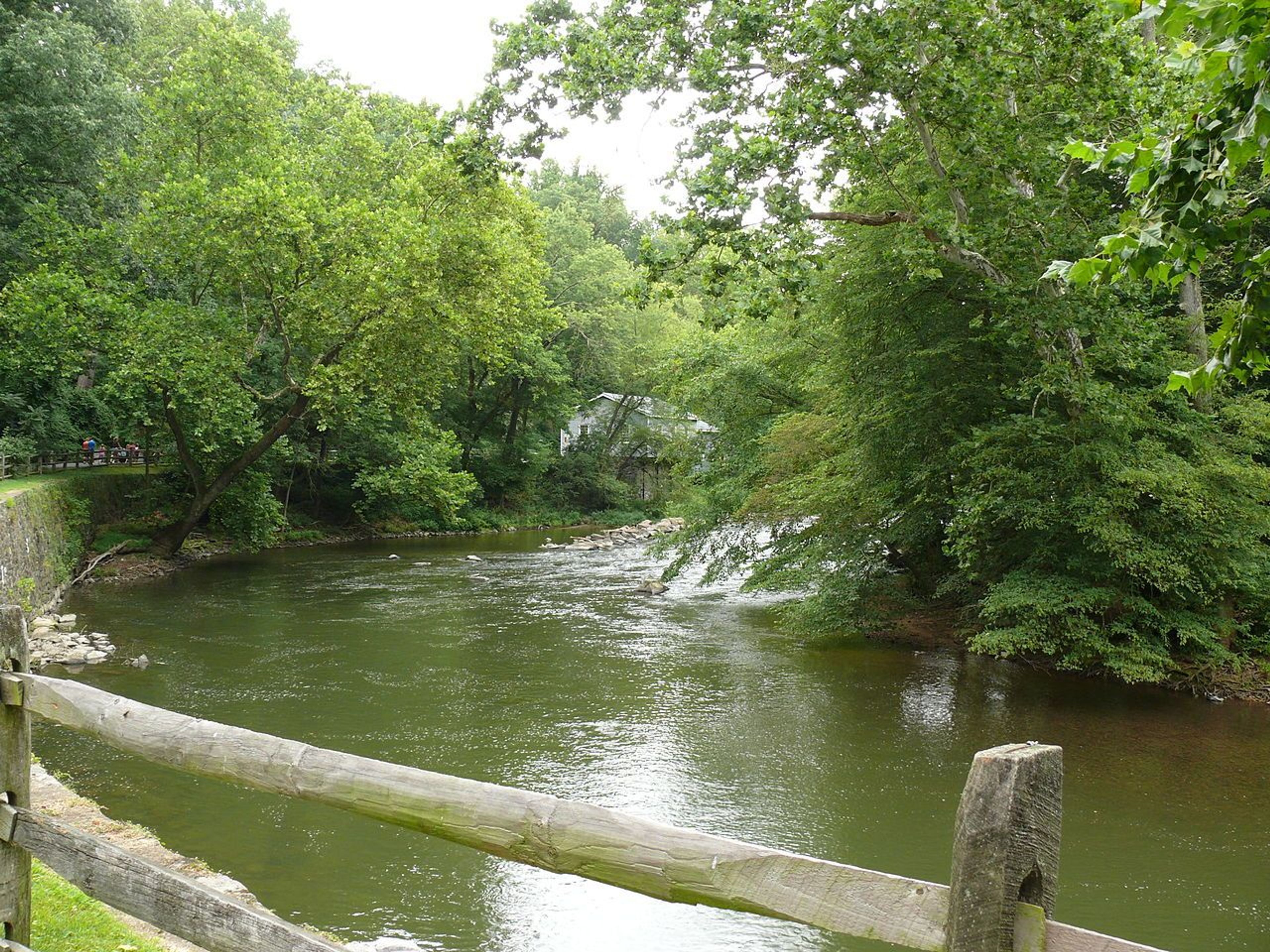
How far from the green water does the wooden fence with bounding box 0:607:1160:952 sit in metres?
3.03

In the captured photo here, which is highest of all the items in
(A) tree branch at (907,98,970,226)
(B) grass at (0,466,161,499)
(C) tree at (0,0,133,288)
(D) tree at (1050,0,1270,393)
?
(C) tree at (0,0,133,288)

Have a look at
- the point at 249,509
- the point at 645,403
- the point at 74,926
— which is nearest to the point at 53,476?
the point at 249,509

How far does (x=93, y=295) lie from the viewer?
2253 cm

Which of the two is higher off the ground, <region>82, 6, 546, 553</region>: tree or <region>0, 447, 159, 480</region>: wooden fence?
<region>82, 6, 546, 553</region>: tree

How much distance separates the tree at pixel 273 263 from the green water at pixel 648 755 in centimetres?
667

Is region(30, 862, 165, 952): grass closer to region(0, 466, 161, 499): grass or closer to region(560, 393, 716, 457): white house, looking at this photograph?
region(0, 466, 161, 499): grass

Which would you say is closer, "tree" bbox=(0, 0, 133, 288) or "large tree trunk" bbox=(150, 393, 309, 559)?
"tree" bbox=(0, 0, 133, 288)

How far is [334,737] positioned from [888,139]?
10491mm

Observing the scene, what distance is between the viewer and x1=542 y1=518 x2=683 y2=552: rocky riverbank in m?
32.2

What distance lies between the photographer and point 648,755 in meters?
10.3

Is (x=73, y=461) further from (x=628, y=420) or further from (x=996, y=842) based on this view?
(x=996, y=842)

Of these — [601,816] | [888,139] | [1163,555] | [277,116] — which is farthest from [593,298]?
[601,816]

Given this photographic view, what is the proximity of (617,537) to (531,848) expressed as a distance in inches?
1252

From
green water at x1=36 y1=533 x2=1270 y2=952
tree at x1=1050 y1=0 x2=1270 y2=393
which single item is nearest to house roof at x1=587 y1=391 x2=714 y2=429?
green water at x1=36 y1=533 x2=1270 y2=952
